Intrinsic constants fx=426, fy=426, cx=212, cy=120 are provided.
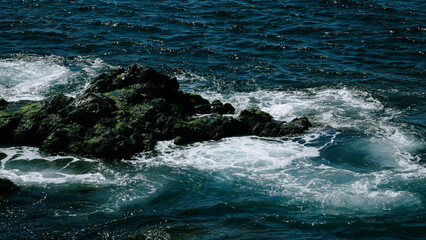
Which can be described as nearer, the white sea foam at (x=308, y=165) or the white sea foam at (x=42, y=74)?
the white sea foam at (x=308, y=165)

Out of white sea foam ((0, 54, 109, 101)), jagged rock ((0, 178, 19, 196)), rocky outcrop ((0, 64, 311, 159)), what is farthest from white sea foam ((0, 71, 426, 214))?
white sea foam ((0, 54, 109, 101))

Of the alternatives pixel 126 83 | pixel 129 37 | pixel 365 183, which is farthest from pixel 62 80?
pixel 365 183

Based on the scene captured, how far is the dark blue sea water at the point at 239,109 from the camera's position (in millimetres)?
13625

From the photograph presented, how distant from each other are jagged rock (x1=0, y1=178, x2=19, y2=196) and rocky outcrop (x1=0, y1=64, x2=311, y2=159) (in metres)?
3.64

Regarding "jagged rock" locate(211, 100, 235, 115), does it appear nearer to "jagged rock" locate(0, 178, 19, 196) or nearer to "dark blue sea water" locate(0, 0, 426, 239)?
"dark blue sea water" locate(0, 0, 426, 239)

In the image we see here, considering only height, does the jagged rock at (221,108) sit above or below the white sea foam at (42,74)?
below

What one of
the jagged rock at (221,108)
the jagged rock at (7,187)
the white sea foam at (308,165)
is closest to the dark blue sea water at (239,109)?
the white sea foam at (308,165)

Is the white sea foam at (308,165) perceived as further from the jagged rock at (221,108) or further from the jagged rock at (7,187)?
the jagged rock at (221,108)

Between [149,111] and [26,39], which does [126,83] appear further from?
[26,39]

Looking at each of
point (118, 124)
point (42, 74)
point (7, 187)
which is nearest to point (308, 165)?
point (118, 124)

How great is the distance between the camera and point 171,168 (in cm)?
1728

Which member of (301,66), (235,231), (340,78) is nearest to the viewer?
(235,231)

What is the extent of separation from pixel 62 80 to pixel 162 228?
701 inches

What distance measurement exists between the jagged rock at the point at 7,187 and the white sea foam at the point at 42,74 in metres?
10.7
